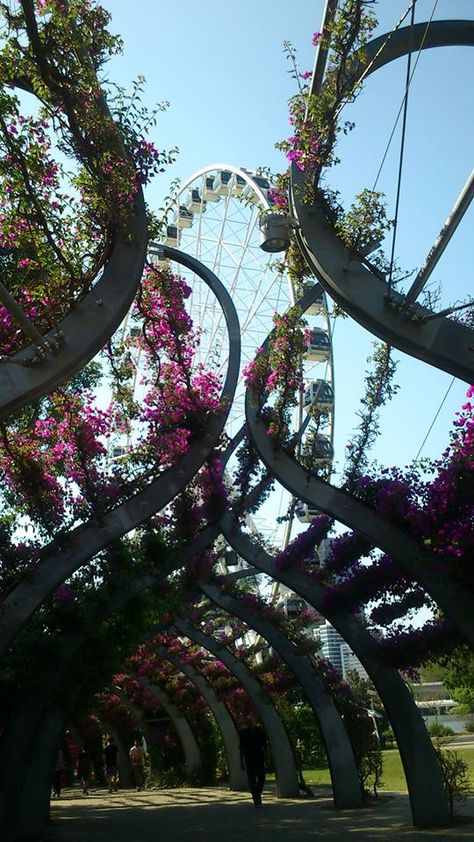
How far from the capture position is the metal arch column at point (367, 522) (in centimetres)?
845

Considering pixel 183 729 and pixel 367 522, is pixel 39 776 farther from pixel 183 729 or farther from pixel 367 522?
pixel 183 729

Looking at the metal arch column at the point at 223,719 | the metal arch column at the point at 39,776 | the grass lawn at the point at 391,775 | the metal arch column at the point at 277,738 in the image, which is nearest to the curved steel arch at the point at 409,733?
the metal arch column at the point at 39,776

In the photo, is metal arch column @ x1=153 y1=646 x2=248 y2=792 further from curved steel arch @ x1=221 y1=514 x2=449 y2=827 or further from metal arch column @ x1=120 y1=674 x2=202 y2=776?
curved steel arch @ x1=221 y1=514 x2=449 y2=827

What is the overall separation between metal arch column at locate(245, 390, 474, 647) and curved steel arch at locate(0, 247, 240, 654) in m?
0.68

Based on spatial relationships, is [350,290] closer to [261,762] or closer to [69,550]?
[69,550]

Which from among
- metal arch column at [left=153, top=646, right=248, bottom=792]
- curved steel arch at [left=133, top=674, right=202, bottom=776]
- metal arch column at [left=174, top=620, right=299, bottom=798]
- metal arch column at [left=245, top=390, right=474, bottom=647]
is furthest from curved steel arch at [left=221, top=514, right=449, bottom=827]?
curved steel arch at [left=133, top=674, right=202, bottom=776]

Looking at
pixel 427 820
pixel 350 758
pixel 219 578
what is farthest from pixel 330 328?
pixel 427 820

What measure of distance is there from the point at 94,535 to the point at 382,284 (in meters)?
5.35

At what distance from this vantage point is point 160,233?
24.6ft

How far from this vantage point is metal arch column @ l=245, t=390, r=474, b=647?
845 centimetres

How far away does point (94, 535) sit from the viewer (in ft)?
33.8

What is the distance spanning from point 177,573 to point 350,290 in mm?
10055

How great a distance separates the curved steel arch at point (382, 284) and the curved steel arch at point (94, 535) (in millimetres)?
4535

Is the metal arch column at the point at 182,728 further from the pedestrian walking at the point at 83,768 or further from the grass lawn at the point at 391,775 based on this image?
the pedestrian walking at the point at 83,768
